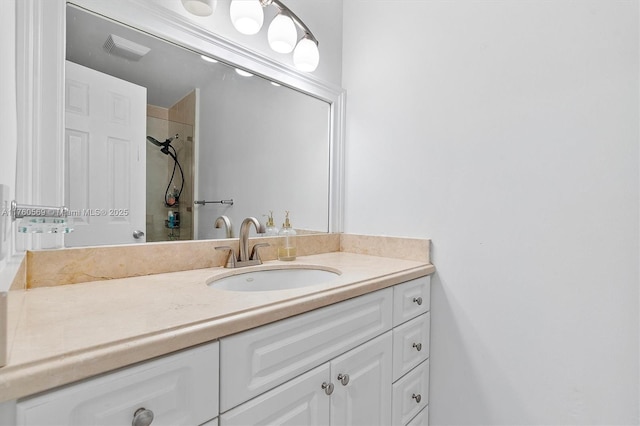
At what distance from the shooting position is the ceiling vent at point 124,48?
98 cm

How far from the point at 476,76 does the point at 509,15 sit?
22cm

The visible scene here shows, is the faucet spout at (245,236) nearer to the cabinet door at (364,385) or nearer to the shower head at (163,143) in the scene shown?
the shower head at (163,143)

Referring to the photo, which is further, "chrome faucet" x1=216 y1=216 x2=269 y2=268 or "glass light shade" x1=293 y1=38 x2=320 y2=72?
"glass light shade" x1=293 y1=38 x2=320 y2=72

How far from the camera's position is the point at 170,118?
1.11 metres

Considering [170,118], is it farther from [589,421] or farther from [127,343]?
[589,421]

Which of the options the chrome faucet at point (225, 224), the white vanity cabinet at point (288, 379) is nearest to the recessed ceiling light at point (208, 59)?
the chrome faucet at point (225, 224)

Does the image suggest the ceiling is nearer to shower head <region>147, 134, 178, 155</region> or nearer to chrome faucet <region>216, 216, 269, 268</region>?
shower head <region>147, 134, 178, 155</region>

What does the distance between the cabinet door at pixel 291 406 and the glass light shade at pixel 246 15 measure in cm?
119

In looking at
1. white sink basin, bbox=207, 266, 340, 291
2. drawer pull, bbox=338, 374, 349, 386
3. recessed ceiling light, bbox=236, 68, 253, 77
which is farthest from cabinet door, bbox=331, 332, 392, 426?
recessed ceiling light, bbox=236, 68, 253, 77

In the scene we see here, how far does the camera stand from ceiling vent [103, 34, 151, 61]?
985 millimetres

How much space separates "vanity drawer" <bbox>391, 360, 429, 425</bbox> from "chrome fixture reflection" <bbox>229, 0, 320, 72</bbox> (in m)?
1.33

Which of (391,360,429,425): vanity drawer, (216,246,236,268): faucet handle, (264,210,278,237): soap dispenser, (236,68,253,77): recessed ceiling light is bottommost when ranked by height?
(391,360,429,425): vanity drawer

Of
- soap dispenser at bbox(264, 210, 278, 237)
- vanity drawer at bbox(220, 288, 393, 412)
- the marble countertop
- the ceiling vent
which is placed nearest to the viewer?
the marble countertop

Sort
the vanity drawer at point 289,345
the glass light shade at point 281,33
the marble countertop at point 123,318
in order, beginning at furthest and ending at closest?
1. the glass light shade at point 281,33
2. the vanity drawer at point 289,345
3. the marble countertop at point 123,318
